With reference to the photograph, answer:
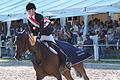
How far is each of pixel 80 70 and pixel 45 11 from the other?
14.1 m

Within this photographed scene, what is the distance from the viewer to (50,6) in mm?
27469

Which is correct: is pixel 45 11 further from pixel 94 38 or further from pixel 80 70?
pixel 80 70

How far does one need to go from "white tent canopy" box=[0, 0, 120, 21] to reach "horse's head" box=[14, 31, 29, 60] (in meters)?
13.2

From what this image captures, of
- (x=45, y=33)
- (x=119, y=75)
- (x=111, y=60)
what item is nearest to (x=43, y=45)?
(x=45, y=33)

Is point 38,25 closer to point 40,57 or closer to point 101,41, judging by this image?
point 40,57

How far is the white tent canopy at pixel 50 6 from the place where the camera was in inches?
967

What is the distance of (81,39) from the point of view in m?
26.3

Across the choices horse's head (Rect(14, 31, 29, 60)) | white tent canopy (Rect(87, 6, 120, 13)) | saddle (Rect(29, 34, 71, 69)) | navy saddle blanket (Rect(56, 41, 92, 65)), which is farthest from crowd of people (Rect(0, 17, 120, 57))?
horse's head (Rect(14, 31, 29, 60))

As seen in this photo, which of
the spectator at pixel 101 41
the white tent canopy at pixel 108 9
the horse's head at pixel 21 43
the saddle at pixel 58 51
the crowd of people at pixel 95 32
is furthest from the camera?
the crowd of people at pixel 95 32

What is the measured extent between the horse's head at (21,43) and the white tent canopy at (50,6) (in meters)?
13.2

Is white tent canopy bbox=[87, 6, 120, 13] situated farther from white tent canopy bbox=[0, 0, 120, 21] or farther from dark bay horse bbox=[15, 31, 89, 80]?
dark bay horse bbox=[15, 31, 89, 80]

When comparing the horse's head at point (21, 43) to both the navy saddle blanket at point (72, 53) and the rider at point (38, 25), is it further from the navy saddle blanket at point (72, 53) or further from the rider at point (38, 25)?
the navy saddle blanket at point (72, 53)

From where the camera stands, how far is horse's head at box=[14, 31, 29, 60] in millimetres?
10891

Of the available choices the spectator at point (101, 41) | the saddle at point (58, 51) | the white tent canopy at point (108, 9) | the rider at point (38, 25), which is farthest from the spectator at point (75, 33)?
the rider at point (38, 25)
